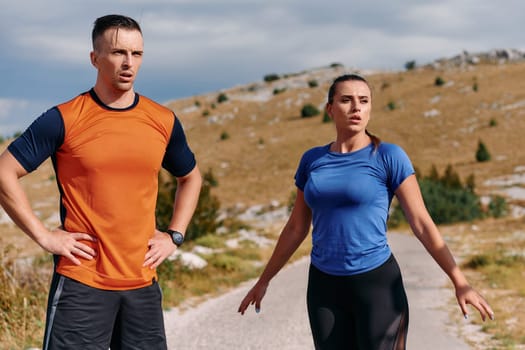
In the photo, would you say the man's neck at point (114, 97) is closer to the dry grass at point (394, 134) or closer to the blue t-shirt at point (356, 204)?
the blue t-shirt at point (356, 204)

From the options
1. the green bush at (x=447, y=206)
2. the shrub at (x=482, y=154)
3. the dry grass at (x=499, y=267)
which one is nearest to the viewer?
the dry grass at (x=499, y=267)

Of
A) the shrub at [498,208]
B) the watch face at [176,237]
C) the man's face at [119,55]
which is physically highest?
the man's face at [119,55]

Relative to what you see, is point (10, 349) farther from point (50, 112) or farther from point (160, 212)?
point (160, 212)

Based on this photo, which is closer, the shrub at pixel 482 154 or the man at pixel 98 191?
the man at pixel 98 191

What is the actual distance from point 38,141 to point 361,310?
163cm

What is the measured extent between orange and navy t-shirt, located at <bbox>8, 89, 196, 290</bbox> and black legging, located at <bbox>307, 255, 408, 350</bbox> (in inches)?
34.3

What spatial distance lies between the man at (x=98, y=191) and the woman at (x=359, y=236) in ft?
2.66

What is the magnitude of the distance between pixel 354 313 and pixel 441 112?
46.7 metres

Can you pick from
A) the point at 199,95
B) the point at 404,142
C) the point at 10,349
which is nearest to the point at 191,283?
the point at 10,349

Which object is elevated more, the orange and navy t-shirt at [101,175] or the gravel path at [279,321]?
the orange and navy t-shirt at [101,175]

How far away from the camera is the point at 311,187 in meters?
3.34

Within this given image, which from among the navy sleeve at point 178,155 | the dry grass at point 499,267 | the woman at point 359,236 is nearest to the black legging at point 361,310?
the woman at point 359,236

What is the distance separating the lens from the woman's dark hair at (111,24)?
308cm

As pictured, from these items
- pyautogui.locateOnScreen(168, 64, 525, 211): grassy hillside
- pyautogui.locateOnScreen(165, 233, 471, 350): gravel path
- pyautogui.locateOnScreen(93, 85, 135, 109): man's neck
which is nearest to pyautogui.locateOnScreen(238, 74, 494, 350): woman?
pyautogui.locateOnScreen(93, 85, 135, 109): man's neck
